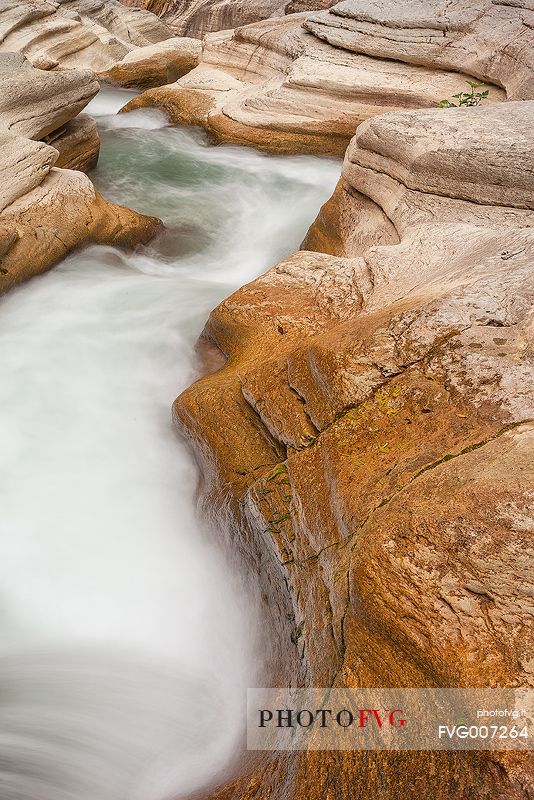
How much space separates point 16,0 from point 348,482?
14.7m

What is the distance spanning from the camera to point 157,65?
1395 centimetres

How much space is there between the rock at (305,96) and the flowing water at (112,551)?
11.3 feet

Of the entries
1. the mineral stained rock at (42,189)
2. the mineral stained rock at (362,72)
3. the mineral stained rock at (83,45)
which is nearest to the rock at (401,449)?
the mineral stained rock at (42,189)

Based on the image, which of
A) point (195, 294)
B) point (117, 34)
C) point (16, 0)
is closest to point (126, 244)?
point (195, 294)

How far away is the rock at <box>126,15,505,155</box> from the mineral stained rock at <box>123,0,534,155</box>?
0.05 feet

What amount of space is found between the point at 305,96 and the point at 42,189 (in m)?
5.36

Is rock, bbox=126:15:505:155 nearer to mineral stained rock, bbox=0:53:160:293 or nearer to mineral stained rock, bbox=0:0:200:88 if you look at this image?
mineral stained rock, bbox=0:0:200:88

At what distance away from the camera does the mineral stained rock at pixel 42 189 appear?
6.82m

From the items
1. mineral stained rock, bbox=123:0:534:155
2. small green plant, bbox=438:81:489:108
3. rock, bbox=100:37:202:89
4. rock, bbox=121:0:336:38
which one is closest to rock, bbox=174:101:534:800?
small green plant, bbox=438:81:489:108

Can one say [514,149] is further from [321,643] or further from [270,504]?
[321,643]

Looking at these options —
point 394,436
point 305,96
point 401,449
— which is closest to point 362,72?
point 305,96

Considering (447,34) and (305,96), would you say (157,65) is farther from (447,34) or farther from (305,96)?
(447,34)

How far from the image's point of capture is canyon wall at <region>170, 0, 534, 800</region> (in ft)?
7.70

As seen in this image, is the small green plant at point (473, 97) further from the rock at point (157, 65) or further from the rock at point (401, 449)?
the rock at point (157, 65)
